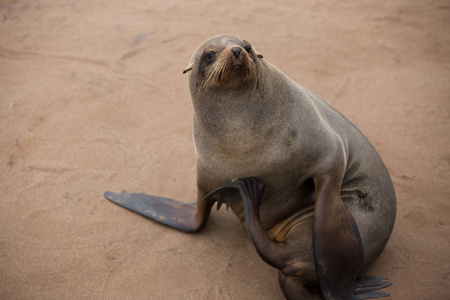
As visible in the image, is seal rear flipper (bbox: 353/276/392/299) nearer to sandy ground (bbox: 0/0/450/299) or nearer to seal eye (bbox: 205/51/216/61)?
sandy ground (bbox: 0/0/450/299)

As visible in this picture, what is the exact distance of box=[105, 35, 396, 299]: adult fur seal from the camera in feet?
8.59

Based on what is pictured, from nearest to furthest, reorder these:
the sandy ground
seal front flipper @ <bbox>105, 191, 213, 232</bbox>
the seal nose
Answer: the seal nose < the sandy ground < seal front flipper @ <bbox>105, 191, 213, 232</bbox>

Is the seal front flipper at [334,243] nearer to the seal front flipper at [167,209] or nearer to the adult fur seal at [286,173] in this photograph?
the adult fur seal at [286,173]

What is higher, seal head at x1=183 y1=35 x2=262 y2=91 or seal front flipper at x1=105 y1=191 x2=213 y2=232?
seal head at x1=183 y1=35 x2=262 y2=91

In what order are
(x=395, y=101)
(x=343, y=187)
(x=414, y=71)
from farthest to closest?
(x=414, y=71) < (x=395, y=101) < (x=343, y=187)

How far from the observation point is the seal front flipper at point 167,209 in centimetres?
344

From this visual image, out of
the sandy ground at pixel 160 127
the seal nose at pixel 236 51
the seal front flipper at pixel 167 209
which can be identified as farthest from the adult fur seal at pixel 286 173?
the seal front flipper at pixel 167 209

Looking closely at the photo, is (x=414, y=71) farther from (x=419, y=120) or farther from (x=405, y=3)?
(x=405, y=3)

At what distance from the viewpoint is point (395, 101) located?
4.98 m

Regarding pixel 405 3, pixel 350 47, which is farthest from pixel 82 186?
pixel 405 3

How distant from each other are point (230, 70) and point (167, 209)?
1.58 meters

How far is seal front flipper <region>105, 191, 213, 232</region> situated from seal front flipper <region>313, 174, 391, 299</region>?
3.32 ft

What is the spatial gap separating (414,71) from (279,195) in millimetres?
3530

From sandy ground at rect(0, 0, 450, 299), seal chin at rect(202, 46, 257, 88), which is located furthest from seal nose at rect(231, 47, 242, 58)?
sandy ground at rect(0, 0, 450, 299)
